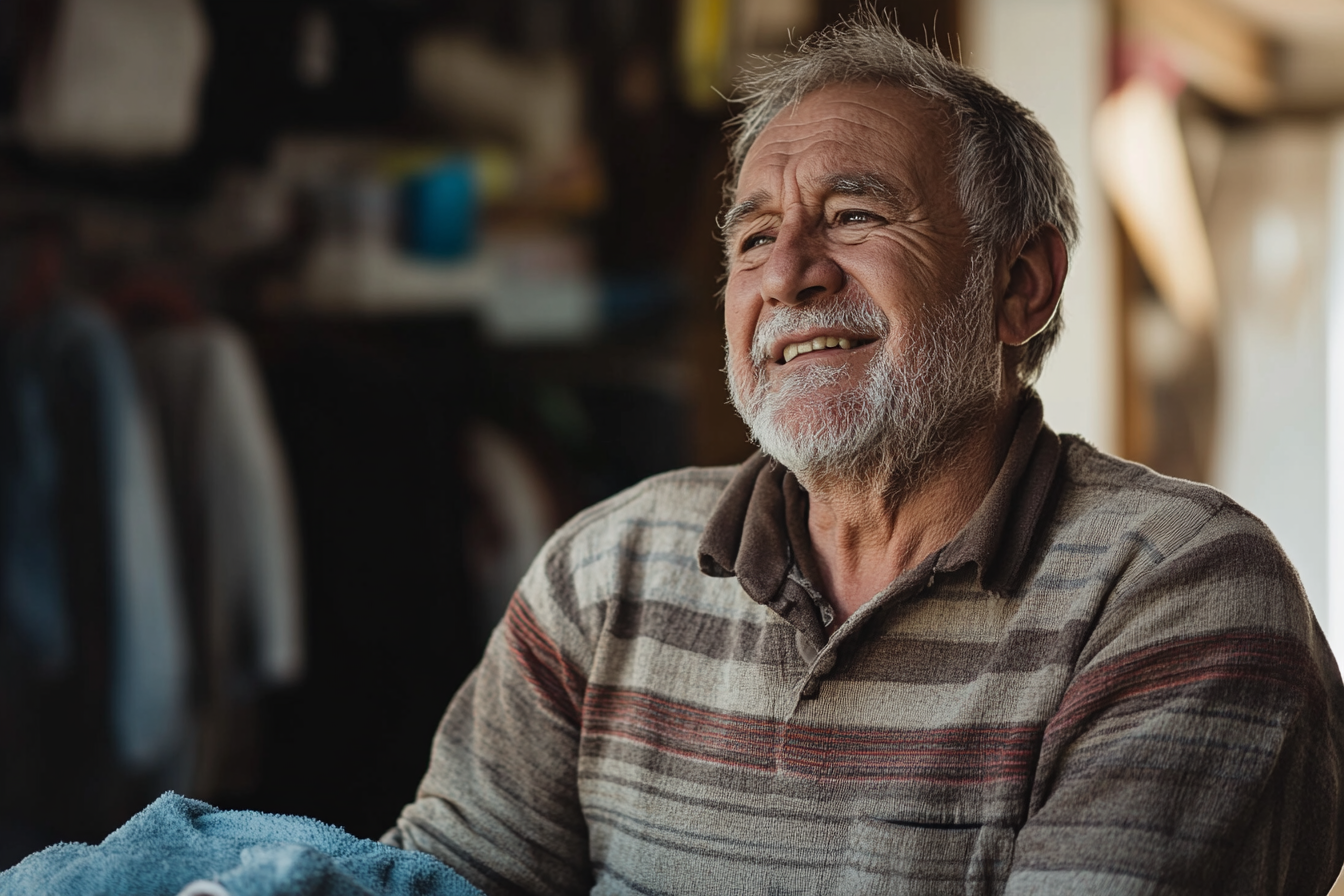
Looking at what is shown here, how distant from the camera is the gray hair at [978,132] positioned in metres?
1.29

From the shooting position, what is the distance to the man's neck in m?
1.25

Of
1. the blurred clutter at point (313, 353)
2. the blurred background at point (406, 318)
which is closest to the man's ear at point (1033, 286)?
the blurred background at point (406, 318)

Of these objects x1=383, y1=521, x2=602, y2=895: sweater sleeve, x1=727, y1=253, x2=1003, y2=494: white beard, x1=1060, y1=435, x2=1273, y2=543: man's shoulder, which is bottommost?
x1=383, y1=521, x2=602, y2=895: sweater sleeve

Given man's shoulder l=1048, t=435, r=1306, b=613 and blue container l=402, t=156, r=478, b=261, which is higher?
blue container l=402, t=156, r=478, b=261

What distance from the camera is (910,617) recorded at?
1.15 m

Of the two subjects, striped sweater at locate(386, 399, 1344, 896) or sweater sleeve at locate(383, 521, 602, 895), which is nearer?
striped sweater at locate(386, 399, 1344, 896)

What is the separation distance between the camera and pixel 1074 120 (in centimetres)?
292

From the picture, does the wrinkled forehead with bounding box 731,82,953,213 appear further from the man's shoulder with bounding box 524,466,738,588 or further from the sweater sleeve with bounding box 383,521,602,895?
the sweater sleeve with bounding box 383,521,602,895

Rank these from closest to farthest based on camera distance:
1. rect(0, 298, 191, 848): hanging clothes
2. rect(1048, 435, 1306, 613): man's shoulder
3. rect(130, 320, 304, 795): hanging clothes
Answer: rect(1048, 435, 1306, 613): man's shoulder < rect(0, 298, 191, 848): hanging clothes < rect(130, 320, 304, 795): hanging clothes

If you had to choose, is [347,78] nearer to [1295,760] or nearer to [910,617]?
[910,617]

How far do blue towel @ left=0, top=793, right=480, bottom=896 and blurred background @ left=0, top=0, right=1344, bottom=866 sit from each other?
1.23 meters

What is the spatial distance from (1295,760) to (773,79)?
2.96 ft

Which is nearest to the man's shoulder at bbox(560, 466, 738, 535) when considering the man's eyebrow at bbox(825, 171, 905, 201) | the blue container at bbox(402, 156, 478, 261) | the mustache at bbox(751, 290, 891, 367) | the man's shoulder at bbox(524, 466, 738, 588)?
the man's shoulder at bbox(524, 466, 738, 588)

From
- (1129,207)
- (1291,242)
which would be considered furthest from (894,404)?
(1291,242)
